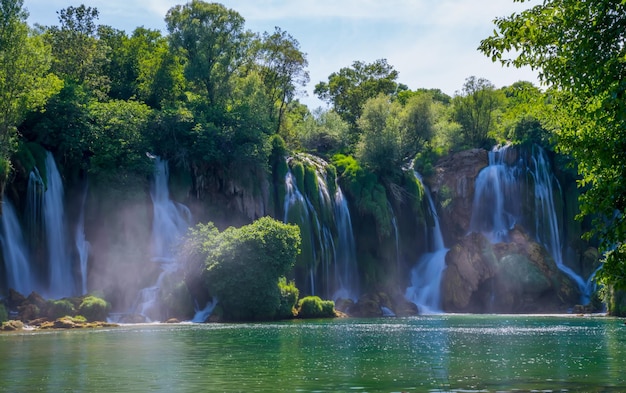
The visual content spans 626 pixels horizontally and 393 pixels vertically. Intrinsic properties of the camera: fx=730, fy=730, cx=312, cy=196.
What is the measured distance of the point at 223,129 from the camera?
230 ft

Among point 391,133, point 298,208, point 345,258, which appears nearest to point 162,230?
point 298,208

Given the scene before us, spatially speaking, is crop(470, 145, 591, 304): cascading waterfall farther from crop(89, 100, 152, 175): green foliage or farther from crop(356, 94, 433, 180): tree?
crop(89, 100, 152, 175): green foliage

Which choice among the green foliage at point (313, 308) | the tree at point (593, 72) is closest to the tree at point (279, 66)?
the green foliage at point (313, 308)

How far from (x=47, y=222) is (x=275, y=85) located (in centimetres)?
4027

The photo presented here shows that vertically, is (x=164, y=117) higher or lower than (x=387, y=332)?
higher

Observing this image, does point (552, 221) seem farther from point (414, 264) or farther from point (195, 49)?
point (195, 49)

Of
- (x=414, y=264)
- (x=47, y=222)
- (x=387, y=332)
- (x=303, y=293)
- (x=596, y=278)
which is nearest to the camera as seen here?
(x=596, y=278)

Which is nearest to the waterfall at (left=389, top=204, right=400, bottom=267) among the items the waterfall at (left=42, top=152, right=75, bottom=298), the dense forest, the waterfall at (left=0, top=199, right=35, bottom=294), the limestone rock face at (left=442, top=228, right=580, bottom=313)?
the dense forest

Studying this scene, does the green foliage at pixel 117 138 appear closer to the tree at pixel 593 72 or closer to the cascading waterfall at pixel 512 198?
the cascading waterfall at pixel 512 198

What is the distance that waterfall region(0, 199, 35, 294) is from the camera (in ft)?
171

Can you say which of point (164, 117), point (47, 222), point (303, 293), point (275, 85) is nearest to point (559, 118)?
point (47, 222)

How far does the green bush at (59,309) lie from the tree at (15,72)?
11506 millimetres

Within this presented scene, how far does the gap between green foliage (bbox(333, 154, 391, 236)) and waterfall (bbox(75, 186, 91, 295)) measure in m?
28.4

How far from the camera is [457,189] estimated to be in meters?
82.1
